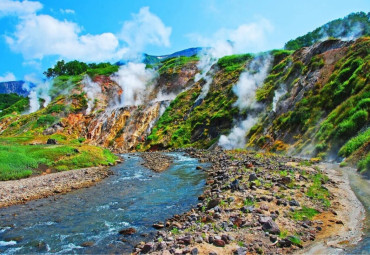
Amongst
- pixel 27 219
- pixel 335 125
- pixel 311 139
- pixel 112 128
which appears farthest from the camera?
pixel 112 128

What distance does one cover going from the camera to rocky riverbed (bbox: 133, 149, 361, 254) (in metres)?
9.80

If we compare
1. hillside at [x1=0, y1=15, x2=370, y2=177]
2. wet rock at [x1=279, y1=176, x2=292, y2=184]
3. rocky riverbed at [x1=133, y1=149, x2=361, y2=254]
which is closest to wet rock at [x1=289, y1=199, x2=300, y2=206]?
rocky riverbed at [x1=133, y1=149, x2=361, y2=254]

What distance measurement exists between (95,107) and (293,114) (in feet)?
222

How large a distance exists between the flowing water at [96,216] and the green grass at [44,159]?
9.21 meters

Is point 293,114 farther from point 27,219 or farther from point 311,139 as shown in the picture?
point 27,219

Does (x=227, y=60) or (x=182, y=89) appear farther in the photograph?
(x=182, y=89)

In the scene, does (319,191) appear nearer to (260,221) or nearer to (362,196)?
(362,196)

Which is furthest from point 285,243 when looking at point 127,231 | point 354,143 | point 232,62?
point 232,62

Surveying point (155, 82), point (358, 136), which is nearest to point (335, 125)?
point (358, 136)

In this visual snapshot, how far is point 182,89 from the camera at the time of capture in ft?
290

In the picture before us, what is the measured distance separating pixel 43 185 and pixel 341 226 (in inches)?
A: 863

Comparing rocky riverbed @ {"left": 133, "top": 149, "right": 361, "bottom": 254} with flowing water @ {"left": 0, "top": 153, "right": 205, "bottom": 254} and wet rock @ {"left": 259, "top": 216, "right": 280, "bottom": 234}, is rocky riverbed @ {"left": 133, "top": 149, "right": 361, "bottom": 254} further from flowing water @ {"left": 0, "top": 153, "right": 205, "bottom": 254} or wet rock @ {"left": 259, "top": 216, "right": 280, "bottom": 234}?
flowing water @ {"left": 0, "top": 153, "right": 205, "bottom": 254}

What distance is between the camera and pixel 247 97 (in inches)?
2293

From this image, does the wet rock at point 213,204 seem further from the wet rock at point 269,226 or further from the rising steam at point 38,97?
the rising steam at point 38,97
